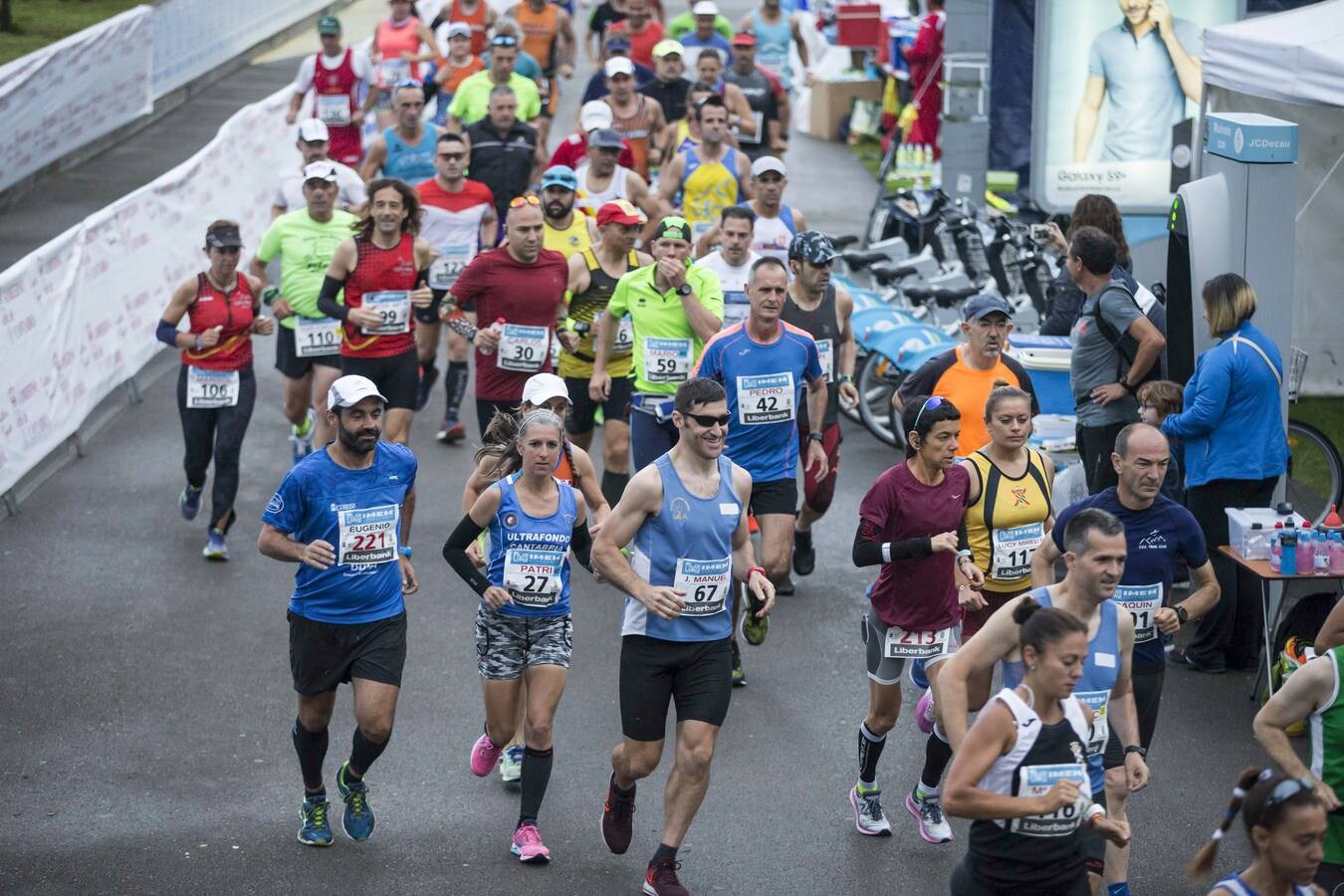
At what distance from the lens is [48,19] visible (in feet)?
96.2

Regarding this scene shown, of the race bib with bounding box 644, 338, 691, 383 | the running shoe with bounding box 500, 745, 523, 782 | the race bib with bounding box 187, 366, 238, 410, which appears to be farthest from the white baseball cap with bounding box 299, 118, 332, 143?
the running shoe with bounding box 500, 745, 523, 782

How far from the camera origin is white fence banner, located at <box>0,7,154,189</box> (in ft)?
63.1

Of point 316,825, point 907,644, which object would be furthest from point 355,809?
point 907,644

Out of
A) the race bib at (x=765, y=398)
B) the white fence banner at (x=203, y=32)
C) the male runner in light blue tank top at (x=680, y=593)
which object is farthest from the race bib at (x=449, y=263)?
the white fence banner at (x=203, y=32)

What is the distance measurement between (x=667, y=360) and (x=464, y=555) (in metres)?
2.92

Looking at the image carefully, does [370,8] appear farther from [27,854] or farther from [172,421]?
[27,854]

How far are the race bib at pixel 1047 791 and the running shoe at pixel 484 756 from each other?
2.97 meters

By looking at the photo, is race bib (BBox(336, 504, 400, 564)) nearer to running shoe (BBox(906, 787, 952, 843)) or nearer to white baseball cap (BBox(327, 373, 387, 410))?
white baseball cap (BBox(327, 373, 387, 410))

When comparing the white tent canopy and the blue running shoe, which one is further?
the white tent canopy

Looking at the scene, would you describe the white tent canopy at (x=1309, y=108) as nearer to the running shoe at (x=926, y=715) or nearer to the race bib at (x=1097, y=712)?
the running shoe at (x=926, y=715)

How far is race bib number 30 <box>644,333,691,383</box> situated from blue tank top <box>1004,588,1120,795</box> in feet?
13.7

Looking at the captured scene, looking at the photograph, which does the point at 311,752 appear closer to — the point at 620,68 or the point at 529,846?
the point at 529,846

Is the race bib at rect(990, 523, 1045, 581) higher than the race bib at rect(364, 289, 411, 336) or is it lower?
lower

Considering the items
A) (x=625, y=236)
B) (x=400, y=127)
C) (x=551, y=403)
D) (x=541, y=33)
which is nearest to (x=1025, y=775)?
(x=551, y=403)
